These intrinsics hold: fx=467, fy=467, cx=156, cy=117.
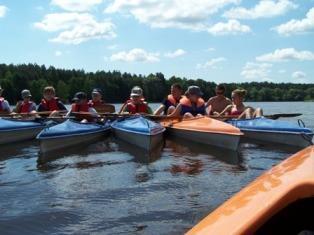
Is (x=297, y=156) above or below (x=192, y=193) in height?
above

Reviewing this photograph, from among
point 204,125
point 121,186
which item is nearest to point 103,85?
point 204,125

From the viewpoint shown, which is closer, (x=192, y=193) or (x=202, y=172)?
(x=192, y=193)

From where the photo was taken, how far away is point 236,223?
1.61m

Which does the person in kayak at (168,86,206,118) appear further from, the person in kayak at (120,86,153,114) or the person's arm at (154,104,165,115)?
the person in kayak at (120,86,153,114)

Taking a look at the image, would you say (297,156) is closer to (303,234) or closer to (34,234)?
(303,234)

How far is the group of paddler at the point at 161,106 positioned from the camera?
11.3m

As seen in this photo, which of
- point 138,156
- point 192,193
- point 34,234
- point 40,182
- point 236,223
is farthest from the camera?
point 138,156

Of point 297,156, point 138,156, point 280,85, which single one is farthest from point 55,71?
point 297,156

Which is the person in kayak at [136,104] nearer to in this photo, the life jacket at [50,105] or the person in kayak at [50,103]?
the person in kayak at [50,103]

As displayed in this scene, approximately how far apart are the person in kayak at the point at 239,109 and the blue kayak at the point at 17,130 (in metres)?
4.81

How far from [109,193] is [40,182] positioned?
1.18m

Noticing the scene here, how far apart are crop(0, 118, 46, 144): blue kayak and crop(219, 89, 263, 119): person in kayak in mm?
4814

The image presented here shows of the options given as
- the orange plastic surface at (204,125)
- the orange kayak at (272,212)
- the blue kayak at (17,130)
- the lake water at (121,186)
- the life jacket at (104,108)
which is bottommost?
the lake water at (121,186)

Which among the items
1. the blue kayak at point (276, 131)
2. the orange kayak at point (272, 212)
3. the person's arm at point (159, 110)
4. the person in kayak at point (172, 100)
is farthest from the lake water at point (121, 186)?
the person in kayak at point (172, 100)
